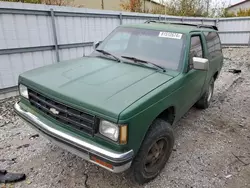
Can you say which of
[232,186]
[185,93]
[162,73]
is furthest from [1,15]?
[232,186]

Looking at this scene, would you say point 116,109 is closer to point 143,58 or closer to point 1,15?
point 143,58

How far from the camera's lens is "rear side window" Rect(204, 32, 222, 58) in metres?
4.19

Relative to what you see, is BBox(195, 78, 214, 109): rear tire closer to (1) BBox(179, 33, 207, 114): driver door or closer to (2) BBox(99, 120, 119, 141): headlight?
(1) BBox(179, 33, 207, 114): driver door

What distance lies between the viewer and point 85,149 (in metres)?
2.06

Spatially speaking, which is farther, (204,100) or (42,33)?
(42,33)

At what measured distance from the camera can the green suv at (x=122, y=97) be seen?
2004 mm

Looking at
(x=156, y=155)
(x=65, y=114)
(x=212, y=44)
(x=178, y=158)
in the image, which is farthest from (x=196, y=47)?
(x=65, y=114)

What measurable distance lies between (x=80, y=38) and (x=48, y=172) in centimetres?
448

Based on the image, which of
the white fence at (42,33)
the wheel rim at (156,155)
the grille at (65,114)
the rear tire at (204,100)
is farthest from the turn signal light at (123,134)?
the white fence at (42,33)

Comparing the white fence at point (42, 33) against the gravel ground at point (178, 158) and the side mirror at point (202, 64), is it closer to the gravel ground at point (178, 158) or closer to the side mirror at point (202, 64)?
the gravel ground at point (178, 158)

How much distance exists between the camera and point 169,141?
2.76m

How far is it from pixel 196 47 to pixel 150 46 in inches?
36.8

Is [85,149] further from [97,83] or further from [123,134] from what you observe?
[97,83]

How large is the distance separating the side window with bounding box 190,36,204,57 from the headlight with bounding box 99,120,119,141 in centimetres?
200
